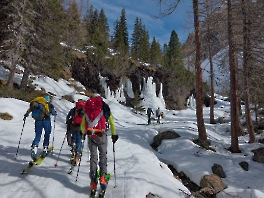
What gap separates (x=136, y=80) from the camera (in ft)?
133

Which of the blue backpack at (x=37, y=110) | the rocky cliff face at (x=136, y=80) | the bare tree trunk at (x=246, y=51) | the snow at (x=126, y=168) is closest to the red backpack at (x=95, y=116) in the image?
the snow at (x=126, y=168)

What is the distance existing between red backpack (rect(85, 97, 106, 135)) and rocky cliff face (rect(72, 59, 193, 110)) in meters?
27.4

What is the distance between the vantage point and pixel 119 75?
36.4 metres

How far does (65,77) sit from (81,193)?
25.1 metres

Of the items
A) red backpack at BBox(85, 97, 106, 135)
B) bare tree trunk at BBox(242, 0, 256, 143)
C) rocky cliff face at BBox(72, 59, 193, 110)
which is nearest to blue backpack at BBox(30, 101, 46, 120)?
red backpack at BBox(85, 97, 106, 135)

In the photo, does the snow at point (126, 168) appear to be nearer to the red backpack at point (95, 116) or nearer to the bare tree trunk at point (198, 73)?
the bare tree trunk at point (198, 73)

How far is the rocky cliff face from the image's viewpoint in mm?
31312

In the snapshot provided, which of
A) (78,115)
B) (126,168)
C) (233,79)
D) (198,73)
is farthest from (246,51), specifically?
(78,115)

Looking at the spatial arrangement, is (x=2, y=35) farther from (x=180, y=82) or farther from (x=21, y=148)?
(x=180, y=82)

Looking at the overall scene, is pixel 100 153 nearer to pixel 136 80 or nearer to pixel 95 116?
pixel 95 116

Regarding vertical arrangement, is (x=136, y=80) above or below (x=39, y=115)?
above

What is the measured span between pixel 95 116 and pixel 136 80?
36.9m

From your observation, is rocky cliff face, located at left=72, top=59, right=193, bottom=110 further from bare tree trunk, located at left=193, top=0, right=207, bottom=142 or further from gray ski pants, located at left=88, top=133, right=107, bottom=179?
gray ski pants, located at left=88, top=133, right=107, bottom=179

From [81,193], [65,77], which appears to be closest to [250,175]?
[81,193]
